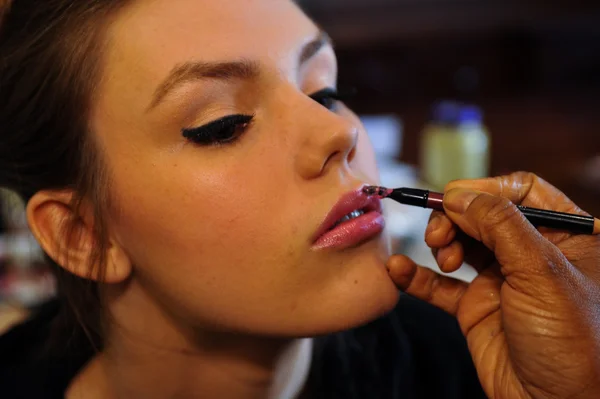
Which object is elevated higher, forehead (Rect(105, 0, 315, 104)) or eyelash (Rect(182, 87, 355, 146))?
forehead (Rect(105, 0, 315, 104))

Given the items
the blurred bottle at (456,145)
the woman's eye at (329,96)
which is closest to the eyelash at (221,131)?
the woman's eye at (329,96)

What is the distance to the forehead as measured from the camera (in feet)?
2.36

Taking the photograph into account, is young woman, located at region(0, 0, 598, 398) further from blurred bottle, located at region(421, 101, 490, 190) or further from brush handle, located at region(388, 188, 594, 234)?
blurred bottle, located at region(421, 101, 490, 190)

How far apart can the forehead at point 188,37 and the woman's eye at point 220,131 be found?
0.07 m

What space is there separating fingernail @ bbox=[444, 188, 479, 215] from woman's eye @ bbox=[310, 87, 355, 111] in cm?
25

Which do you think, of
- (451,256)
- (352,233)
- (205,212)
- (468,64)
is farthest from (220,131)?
(468,64)

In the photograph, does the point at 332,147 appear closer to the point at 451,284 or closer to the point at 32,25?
the point at 451,284

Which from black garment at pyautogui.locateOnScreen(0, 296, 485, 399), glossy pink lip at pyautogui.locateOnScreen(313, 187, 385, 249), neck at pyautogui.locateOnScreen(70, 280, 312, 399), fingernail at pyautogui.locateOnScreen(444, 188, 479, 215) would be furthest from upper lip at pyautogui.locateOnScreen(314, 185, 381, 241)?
black garment at pyautogui.locateOnScreen(0, 296, 485, 399)

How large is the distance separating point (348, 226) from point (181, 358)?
360mm

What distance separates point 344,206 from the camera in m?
0.72

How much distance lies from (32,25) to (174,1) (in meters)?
0.22

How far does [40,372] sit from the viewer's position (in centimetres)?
97

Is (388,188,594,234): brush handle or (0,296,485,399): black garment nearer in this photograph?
(388,188,594,234): brush handle

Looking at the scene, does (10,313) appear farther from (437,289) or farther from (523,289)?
(523,289)
